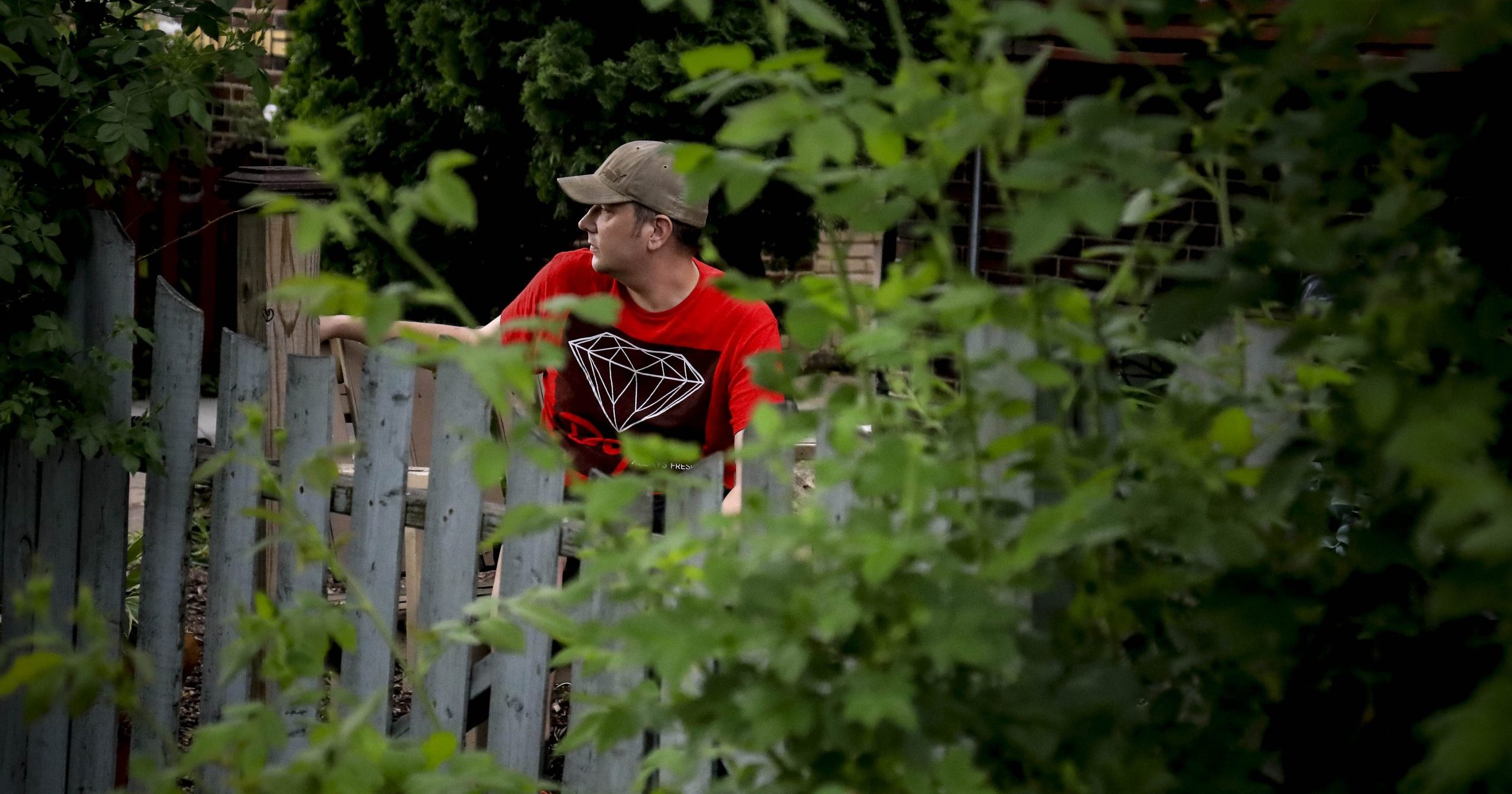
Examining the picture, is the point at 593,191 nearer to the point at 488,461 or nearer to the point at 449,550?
the point at 449,550

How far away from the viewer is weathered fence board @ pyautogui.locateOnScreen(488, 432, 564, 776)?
2.72m

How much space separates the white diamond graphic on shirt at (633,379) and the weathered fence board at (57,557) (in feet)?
3.92

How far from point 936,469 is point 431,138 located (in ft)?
21.6

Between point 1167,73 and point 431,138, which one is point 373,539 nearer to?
point 1167,73

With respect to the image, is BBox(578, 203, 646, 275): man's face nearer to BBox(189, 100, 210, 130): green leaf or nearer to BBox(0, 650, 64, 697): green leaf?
BBox(189, 100, 210, 130): green leaf

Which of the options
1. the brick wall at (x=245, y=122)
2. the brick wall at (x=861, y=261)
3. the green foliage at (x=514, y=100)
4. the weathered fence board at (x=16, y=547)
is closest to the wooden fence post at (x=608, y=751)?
the weathered fence board at (x=16, y=547)

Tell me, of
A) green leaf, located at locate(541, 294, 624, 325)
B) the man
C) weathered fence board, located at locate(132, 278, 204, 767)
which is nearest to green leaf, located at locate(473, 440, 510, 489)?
green leaf, located at locate(541, 294, 624, 325)

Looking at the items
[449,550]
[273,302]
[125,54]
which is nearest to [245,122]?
[273,302]

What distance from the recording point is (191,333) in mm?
3066

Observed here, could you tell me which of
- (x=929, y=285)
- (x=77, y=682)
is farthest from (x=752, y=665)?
(x=77, y=682)

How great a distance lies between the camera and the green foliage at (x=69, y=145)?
110 inches

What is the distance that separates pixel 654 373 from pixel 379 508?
2.68ft

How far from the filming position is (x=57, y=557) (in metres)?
3.15

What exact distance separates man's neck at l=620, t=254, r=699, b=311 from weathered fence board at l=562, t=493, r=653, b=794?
1.08 m
